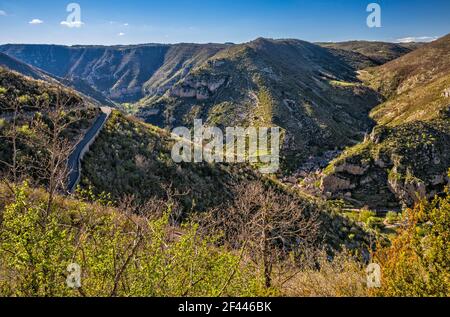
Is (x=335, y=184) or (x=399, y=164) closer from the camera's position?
(x=399, y=164)

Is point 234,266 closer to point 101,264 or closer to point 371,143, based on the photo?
point 101,264

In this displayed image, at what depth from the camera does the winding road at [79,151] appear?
21544 millimetres

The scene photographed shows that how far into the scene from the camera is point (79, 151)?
84.5 feet

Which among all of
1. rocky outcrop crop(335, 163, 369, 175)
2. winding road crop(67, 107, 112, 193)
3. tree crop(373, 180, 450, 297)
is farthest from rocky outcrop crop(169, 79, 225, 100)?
tree crop(373, 180, 450, 297)

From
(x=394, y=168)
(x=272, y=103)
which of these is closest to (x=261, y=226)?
(x=394, y=168)

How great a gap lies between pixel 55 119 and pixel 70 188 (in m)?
12.2

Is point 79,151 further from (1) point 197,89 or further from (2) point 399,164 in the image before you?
(1) point 197,89

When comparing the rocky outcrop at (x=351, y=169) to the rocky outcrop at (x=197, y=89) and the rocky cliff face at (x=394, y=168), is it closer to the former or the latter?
the rocky cliff face at (x=394, y=168)

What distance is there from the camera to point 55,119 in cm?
974

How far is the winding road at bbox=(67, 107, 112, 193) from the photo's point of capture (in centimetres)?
2154

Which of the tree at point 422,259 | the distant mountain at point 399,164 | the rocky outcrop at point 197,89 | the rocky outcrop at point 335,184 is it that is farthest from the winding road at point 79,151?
the rocky outcrop at point 197,89

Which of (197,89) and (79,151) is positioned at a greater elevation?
(197,89)

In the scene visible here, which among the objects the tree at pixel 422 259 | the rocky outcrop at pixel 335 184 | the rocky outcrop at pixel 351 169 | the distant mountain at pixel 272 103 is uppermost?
the distant mountain at pixel 272 103

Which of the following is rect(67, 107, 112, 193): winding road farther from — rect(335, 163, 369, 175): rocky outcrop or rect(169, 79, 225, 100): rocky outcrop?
rect(169, 79, 225, 100): rocky outcrop
